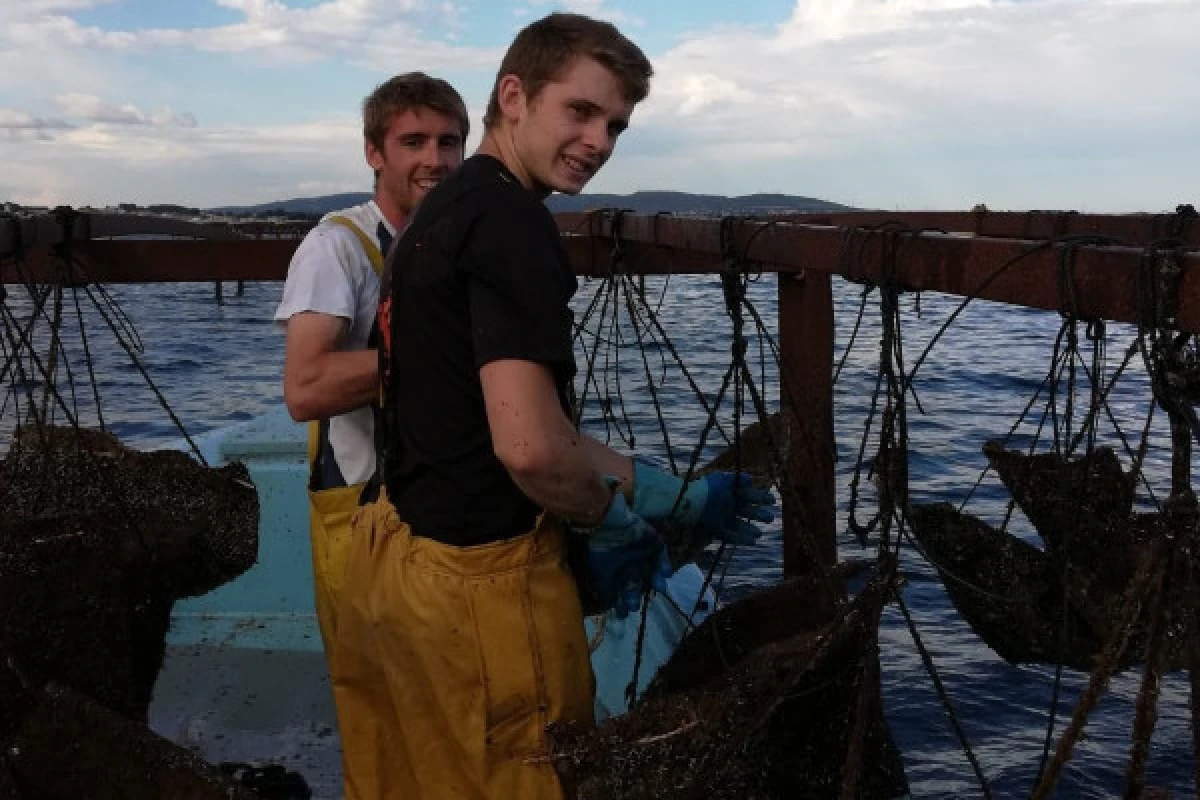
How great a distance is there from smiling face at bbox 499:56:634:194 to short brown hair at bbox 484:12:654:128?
0.01 meters

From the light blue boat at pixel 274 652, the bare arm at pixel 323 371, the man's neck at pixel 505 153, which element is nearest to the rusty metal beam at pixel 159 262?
the light blue boat at pixel 274 652

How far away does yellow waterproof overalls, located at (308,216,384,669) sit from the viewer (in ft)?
11.2

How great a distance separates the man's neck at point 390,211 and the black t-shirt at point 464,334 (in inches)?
42.9

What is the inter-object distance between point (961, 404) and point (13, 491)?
1591 cm

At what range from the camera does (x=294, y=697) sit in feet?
19.3

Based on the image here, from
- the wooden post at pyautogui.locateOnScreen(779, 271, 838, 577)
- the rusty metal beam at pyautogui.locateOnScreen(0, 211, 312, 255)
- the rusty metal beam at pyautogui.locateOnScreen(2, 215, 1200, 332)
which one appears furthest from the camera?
the wooden post at pyautogui.locateOnScreen(779, 271, 838, 577)

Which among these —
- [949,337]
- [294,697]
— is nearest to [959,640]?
[294,697]

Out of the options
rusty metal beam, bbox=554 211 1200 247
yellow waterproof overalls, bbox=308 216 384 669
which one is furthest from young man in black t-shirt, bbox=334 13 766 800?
Result: rusty metal beam, bbox=554 211 1200 247

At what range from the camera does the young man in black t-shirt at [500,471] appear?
90.4 inches

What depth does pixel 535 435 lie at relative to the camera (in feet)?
7.41

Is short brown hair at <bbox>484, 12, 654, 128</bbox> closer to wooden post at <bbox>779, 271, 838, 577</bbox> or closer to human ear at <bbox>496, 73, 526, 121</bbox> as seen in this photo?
human ear at <bbox>496, 73, 526, 121</bbox>

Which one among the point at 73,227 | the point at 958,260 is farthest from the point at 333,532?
the point at 73,227

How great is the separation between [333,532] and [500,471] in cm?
109

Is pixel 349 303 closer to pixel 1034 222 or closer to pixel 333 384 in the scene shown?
pixel 333 384
